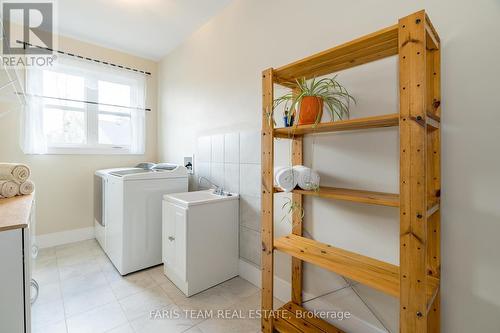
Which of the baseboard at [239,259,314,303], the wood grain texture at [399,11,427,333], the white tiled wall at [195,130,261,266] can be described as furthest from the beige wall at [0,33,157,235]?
the wood grain texture at [399,11,427,333]

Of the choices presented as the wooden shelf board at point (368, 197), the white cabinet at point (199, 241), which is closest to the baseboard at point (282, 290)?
the white cabinet at point (199, 241)

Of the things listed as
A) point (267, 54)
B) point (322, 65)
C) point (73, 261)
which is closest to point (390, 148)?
point (322, 65)

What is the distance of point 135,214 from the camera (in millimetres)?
2010

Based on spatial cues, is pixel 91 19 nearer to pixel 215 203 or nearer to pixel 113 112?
pixel 113 112

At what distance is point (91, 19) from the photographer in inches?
91.0

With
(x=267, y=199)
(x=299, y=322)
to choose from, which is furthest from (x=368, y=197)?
(x=299, y=322)

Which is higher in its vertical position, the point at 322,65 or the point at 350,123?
the point at 322,65

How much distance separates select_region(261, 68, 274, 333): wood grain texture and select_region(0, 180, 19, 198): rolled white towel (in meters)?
1.57

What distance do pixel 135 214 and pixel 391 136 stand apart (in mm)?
2018

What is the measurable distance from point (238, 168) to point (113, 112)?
2.04 meters

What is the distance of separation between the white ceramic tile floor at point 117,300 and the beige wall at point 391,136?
1.58ft

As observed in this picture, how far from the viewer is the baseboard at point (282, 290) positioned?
1.29m

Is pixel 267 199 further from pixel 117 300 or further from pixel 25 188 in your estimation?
pixel 25 188

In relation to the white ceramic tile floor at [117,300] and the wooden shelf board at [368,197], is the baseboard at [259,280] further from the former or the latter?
the wooden shelf board at [368,197]
